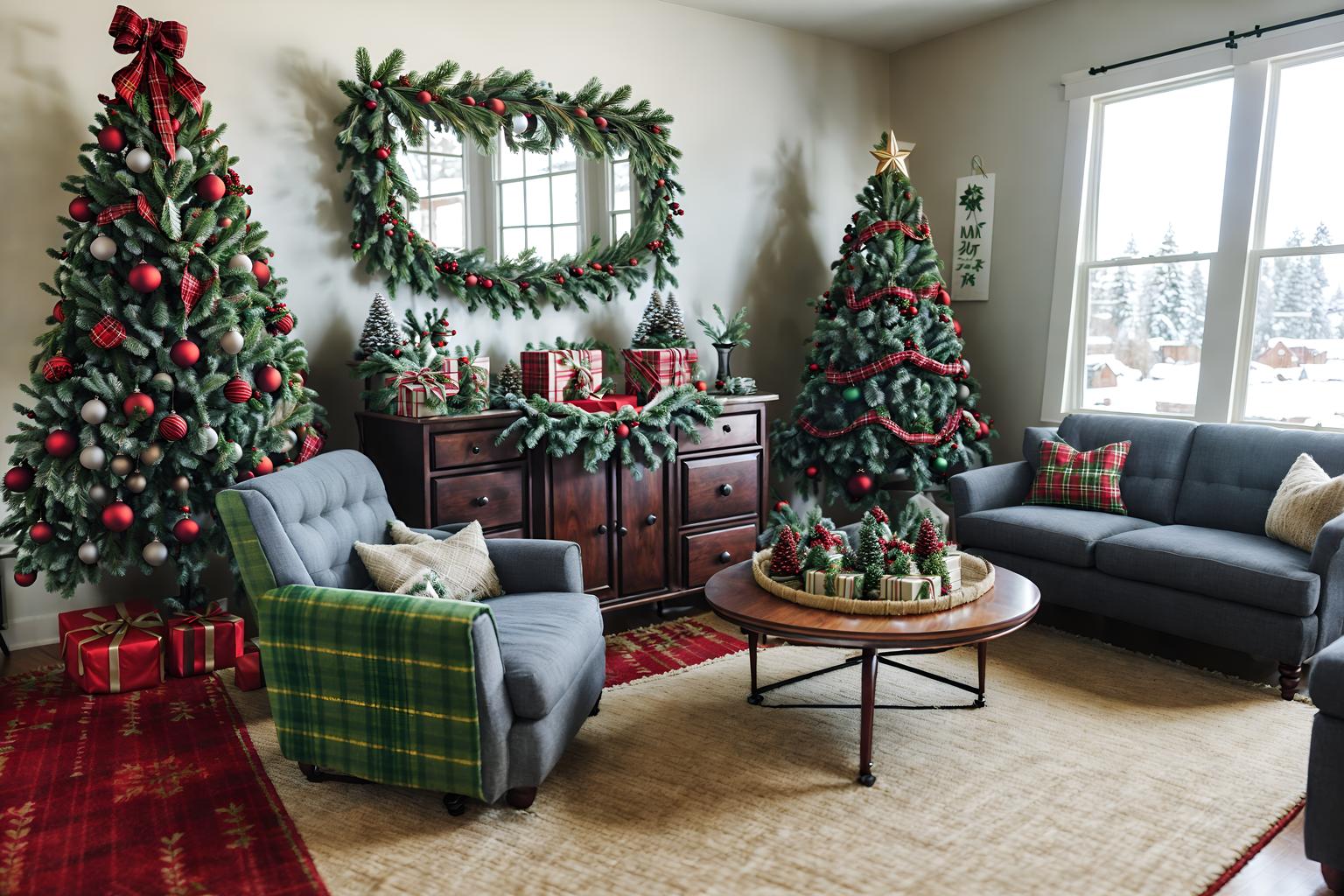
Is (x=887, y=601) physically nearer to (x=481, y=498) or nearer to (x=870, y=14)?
(x=481, y=498)

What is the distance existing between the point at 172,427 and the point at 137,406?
0.13m

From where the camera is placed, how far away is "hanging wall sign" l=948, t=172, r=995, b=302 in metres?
5.06

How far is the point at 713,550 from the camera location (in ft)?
13.9

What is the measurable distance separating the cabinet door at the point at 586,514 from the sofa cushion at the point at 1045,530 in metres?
1.53

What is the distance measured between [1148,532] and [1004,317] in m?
1.73

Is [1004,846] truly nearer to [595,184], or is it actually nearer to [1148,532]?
[1148,532]

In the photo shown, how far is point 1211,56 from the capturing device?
4.12m

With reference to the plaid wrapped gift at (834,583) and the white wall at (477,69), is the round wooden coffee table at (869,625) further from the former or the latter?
the white wall at (477,69)

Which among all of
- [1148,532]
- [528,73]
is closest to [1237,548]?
[1148,532]

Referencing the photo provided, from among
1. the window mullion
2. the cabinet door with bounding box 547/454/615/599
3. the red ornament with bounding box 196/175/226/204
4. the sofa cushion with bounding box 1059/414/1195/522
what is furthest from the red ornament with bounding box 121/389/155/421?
the window mullion

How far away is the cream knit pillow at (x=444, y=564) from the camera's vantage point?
2.76m

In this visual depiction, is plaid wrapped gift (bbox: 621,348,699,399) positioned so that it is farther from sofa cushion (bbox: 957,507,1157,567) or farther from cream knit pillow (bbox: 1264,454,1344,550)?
cream knit pillow (bbox: 1264,454,1344,550)

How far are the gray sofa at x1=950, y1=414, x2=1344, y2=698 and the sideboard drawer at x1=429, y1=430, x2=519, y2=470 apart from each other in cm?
194

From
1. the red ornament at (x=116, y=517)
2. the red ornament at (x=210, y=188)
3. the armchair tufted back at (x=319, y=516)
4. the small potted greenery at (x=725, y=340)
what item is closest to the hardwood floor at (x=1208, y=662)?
the red ornament at (x=116, y=517)
